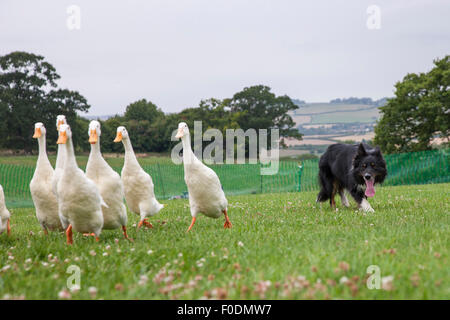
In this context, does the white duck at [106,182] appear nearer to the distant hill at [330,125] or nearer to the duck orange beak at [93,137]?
the duck orange beak at [93,137]

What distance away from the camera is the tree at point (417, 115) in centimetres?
3183

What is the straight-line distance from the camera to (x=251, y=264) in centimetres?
375

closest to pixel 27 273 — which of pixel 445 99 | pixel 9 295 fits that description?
pixel 9 295

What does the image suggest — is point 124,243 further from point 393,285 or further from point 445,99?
point 445,99

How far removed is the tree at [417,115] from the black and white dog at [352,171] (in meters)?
25.0

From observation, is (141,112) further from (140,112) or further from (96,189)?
(96,189)

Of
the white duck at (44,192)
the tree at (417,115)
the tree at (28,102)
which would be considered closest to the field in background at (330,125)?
the tree at (417,115)

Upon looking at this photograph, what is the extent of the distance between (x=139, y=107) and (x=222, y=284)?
41171mm

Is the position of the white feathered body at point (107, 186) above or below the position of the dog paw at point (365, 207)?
above

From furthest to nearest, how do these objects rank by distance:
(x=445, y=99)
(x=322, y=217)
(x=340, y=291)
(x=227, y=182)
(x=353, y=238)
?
(x=445, y=99), (x=227, y=182), (x=322, y=217), (x=353, y=238), (x=340, y=291)

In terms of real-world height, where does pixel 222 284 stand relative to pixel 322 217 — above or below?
above

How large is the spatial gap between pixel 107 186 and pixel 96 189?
504mm

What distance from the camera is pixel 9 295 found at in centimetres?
309

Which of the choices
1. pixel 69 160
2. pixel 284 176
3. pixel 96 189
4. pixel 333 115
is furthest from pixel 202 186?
pixel 333 115
